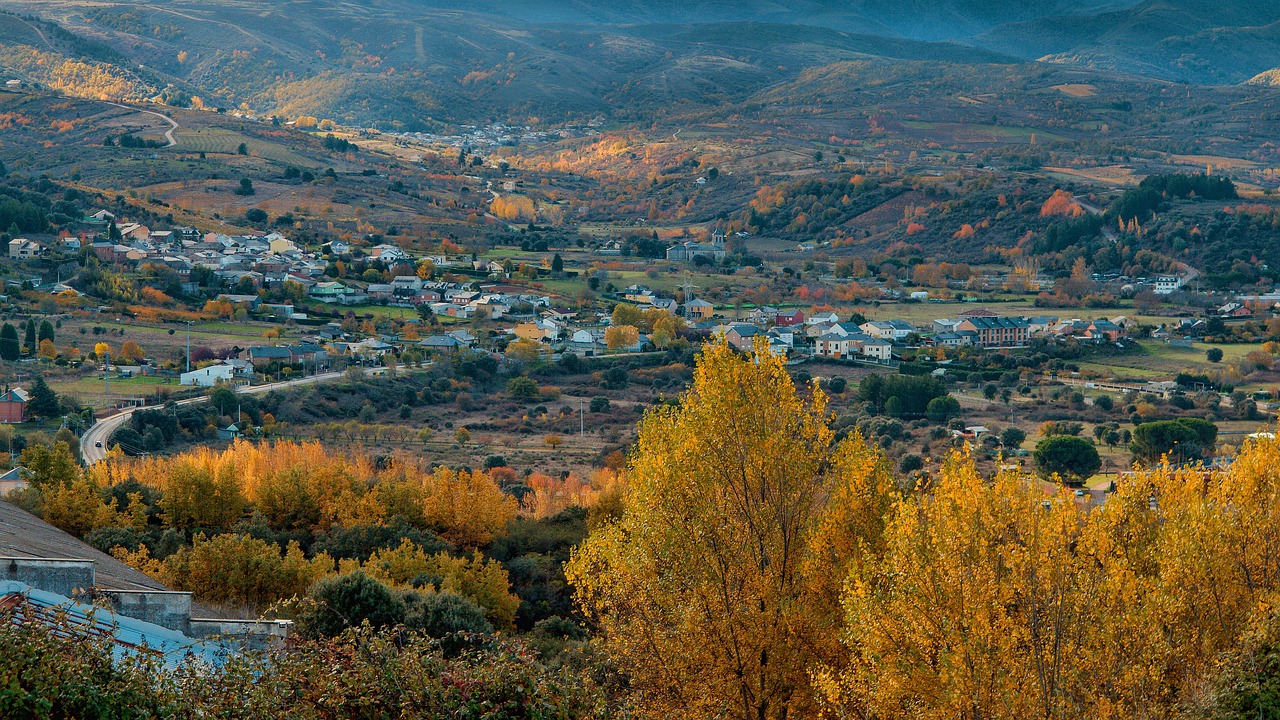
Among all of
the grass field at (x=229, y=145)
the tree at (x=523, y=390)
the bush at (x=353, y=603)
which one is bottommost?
the tree at (x=523, y=390)

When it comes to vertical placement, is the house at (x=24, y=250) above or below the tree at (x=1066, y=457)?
above

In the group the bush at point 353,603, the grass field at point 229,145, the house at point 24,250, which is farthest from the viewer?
the grass field at point 229,145

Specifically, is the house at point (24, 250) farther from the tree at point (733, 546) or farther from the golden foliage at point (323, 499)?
the tree at point (733, 546)

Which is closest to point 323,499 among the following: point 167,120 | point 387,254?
point 387,254

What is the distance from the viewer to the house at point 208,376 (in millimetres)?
47531

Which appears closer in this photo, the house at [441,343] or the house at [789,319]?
the house at [441,343]

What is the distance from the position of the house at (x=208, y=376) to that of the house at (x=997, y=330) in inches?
1483

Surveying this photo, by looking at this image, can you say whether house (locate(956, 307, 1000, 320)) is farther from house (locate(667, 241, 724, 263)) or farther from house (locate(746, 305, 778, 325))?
house (locate(667, 241, 724, 263))

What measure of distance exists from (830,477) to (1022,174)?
363ft

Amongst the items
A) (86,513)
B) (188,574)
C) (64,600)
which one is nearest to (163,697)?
(64,600)

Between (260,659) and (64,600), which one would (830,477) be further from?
(64,600)

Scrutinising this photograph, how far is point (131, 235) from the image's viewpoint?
250 ft

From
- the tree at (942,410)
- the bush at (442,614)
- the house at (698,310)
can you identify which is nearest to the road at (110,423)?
the bush at (442,614)

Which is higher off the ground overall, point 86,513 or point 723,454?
point 723,454
